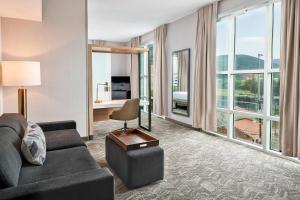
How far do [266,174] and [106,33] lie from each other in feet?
21.9

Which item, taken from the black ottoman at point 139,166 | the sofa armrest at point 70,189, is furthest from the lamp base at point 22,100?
the sofa armrest at point 70,189

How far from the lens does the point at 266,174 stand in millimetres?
3109

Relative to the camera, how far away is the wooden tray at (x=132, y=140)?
2.79 m

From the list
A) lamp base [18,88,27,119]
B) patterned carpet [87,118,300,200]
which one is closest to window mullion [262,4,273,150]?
patterned carpet [87,118,300,200]

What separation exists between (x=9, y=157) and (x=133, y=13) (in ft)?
15.2

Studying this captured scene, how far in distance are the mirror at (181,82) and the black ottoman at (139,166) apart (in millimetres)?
3329

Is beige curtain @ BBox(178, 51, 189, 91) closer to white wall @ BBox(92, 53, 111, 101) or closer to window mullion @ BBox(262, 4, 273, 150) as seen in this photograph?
window mullion @ BBox(262, 4, 273, 150)

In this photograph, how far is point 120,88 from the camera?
9.55m

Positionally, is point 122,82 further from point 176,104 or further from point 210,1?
point 210,1

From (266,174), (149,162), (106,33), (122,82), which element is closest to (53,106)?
(149,162)

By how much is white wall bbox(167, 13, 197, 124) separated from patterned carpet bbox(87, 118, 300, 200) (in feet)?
5.64

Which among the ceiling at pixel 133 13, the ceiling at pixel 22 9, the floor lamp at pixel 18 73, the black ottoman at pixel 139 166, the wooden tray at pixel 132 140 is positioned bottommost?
the black ottoman at pixel 139 166

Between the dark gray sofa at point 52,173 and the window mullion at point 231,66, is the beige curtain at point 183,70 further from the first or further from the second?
the dark gray sofa at point 52,173

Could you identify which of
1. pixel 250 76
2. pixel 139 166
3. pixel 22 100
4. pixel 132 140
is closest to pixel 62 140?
pixel 132 140
